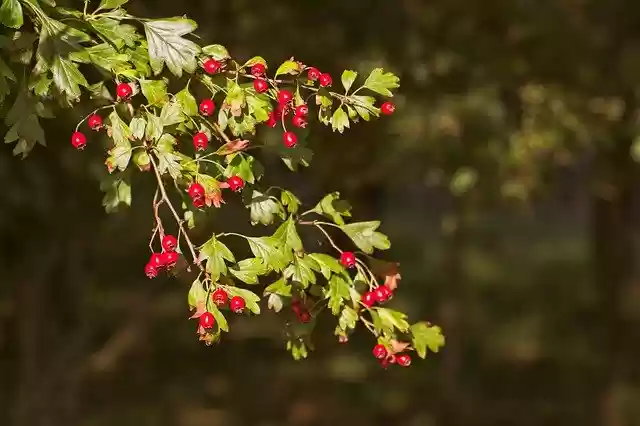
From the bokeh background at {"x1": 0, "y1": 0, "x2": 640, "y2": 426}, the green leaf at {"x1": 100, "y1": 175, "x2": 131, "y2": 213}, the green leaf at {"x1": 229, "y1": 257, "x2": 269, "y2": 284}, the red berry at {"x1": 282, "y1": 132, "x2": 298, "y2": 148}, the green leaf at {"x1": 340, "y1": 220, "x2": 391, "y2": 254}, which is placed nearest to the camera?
the green leaf at {"x1": 229, "y1": 257, "x2": 269, "y2": 284}

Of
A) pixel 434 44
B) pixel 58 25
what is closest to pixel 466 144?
pixel 434 44

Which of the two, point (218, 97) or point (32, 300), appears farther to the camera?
point (32, 300)

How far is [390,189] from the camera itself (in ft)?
30.7

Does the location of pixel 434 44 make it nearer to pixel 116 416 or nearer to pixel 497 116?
pixel 497 116

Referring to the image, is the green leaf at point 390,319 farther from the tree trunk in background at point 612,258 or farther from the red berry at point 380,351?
the tree trunk in background at point 612,258

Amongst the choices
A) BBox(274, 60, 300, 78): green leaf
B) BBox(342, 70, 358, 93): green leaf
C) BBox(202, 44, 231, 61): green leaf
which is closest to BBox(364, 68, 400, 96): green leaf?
BBox(342, 70, 358, 93): green leaf

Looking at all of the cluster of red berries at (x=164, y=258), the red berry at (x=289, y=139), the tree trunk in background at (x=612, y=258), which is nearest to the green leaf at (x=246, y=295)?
the cluster of red berries at (x=164, y=258)

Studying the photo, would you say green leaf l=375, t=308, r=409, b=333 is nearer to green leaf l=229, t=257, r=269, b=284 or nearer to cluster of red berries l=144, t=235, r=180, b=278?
green leaf l=229, t=257, r=269, b=284

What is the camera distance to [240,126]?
7.44 ft

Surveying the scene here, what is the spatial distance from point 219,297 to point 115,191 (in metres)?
0.71

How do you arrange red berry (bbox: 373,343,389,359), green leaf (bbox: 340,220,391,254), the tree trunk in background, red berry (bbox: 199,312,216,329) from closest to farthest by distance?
1. red berry (bbox: 199,312,216,329)
2. red berry (bbox: 373,343,389,359)
3. green leaf (bbox: 340,220,391,254)
4. the tree trunk in background

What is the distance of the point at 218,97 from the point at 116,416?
10208 mm

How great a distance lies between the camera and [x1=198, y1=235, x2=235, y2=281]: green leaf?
2.16 metres

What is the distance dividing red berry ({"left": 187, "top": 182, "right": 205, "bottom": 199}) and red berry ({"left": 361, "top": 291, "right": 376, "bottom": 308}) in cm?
53
